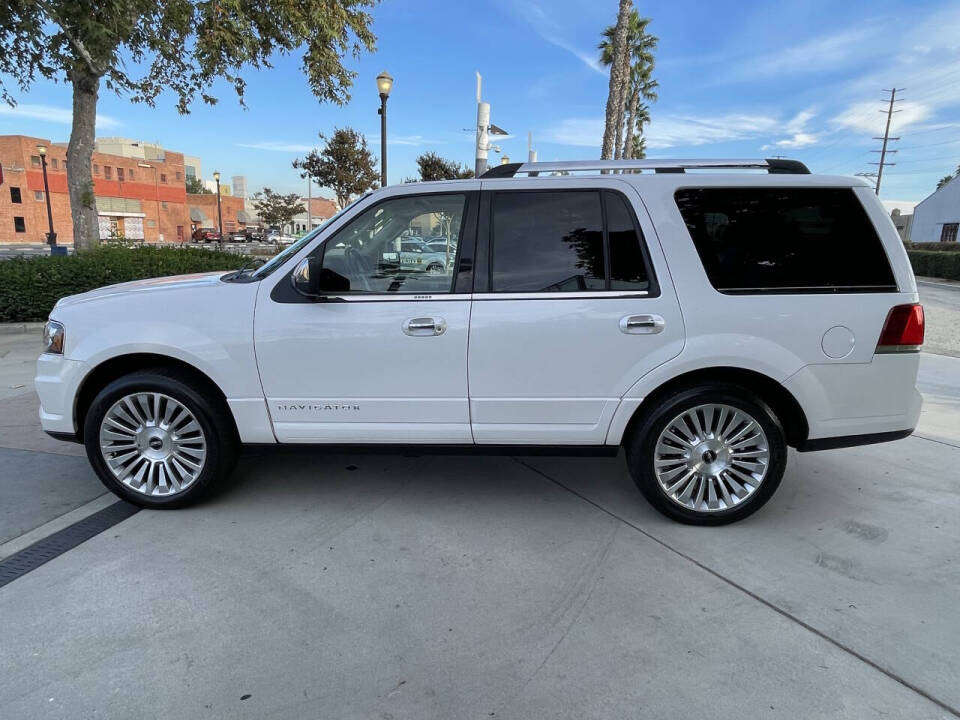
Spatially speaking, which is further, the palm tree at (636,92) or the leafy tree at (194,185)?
the leafy tree at (194,185)

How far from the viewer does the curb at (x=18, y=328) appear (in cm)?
928

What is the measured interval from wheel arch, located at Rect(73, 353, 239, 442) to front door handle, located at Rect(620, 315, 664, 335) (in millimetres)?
2390

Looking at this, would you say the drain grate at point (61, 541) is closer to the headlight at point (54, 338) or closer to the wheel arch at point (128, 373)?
the wheel arch at point (128, 373)

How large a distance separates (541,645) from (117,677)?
1.68 meters

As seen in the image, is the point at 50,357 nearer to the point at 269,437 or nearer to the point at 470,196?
the point at 269,437

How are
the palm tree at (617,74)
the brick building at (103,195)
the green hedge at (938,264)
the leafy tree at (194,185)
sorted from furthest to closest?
the leafy tree at (194,185) < the brick building at (103,195) < the green hedge at (938,264) < the palm tree at (617,74)

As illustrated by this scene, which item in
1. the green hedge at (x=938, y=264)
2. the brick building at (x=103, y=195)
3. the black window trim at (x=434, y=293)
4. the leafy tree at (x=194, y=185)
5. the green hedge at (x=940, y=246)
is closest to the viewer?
the black window trim at (x=434, y=293)

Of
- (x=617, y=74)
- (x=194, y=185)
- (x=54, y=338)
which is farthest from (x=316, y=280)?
(x=194, y=185)

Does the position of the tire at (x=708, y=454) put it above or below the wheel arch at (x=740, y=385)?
below

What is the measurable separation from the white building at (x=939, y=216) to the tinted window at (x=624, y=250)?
47085 millimetres

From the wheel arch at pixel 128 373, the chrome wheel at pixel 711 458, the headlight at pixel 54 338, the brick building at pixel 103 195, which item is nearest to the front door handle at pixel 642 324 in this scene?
the chrome wheel at pixel 711 458

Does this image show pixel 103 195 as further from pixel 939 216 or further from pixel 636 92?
pixel 939 216

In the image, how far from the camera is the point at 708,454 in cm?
363

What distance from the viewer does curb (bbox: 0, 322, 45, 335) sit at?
30.5 ft
